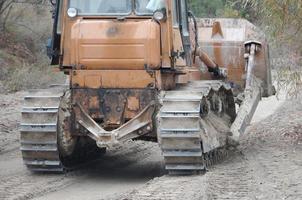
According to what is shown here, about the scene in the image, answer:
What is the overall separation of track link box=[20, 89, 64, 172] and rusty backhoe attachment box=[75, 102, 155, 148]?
1.55ft

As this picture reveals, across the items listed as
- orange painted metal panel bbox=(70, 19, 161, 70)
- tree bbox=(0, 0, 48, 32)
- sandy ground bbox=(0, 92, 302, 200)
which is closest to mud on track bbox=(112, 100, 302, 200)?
sandy ground bbox=(0, 92, 302, 200)

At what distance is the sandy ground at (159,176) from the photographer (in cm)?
870

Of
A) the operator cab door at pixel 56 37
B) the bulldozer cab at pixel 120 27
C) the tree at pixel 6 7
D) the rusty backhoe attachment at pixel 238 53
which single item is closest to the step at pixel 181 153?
the bulldozer cab at pixel 120 27

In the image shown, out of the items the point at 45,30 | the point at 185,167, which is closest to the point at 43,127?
the point at 185,167

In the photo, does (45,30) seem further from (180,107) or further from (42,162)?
(180,107)

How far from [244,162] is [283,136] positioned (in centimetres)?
311

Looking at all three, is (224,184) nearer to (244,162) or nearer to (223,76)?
(244,162)

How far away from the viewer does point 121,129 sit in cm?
1027

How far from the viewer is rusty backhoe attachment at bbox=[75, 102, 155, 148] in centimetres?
1020

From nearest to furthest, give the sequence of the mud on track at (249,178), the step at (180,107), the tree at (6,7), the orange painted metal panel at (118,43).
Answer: the mud on track at (249,178)
the step at (180,107)
the orange painted metal panel at (118,43)
the tree at (6,7)

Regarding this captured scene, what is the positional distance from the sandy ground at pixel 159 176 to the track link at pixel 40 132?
0.81ft

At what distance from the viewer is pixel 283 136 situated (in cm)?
1429

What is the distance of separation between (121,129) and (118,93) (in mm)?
546

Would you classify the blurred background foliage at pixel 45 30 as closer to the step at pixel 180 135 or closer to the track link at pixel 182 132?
the track link at pixel 182 132
